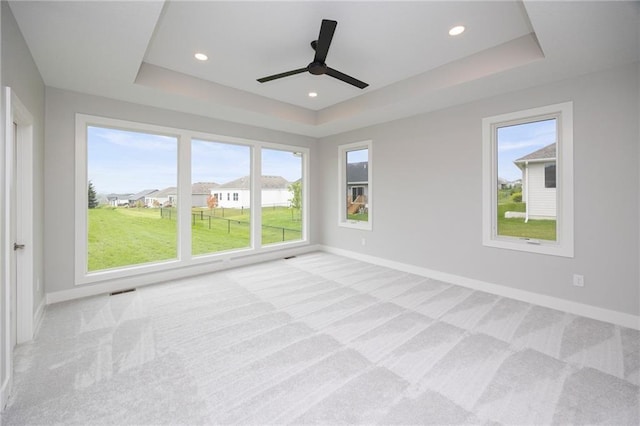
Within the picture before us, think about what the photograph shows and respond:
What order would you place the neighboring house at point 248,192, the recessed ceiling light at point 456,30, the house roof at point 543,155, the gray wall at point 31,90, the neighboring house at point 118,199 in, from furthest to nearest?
the neighboring house at point 248,192 → the neighboring house at point 118,199 → the house roof at point 543,155 → the recessed ceiling light at point 456,30 → the gray wall at point 31,90

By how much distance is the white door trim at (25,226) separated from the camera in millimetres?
2469

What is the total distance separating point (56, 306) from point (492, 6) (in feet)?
18.3

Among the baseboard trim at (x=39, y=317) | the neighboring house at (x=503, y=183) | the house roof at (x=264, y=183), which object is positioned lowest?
the baseboard trim at (x=39, y=317)

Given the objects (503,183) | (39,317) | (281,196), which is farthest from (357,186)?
(39,317)

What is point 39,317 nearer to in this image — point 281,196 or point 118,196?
point 118,196

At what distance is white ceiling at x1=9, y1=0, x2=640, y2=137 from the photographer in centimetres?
214

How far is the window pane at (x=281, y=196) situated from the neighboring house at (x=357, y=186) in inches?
45.3

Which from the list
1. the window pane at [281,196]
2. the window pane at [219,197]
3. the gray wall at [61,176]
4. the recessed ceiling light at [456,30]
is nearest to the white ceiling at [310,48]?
the recessed ceiling light at [456,30]

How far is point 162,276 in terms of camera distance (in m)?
4.17

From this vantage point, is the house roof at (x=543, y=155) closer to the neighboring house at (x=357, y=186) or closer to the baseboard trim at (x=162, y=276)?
the neighboring house at (x=357, y=186)

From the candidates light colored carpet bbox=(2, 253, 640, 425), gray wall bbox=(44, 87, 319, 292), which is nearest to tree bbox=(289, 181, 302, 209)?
light colored carpet bbox=(2, 253, 640, 425)

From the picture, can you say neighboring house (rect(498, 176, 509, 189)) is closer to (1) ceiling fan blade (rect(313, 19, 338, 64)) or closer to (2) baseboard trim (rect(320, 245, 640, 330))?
(2) baseboard trim (rect(320, 245, 640, 330))

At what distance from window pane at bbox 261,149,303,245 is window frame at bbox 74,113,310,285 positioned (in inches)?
4.9

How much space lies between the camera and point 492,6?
2.32 meters
